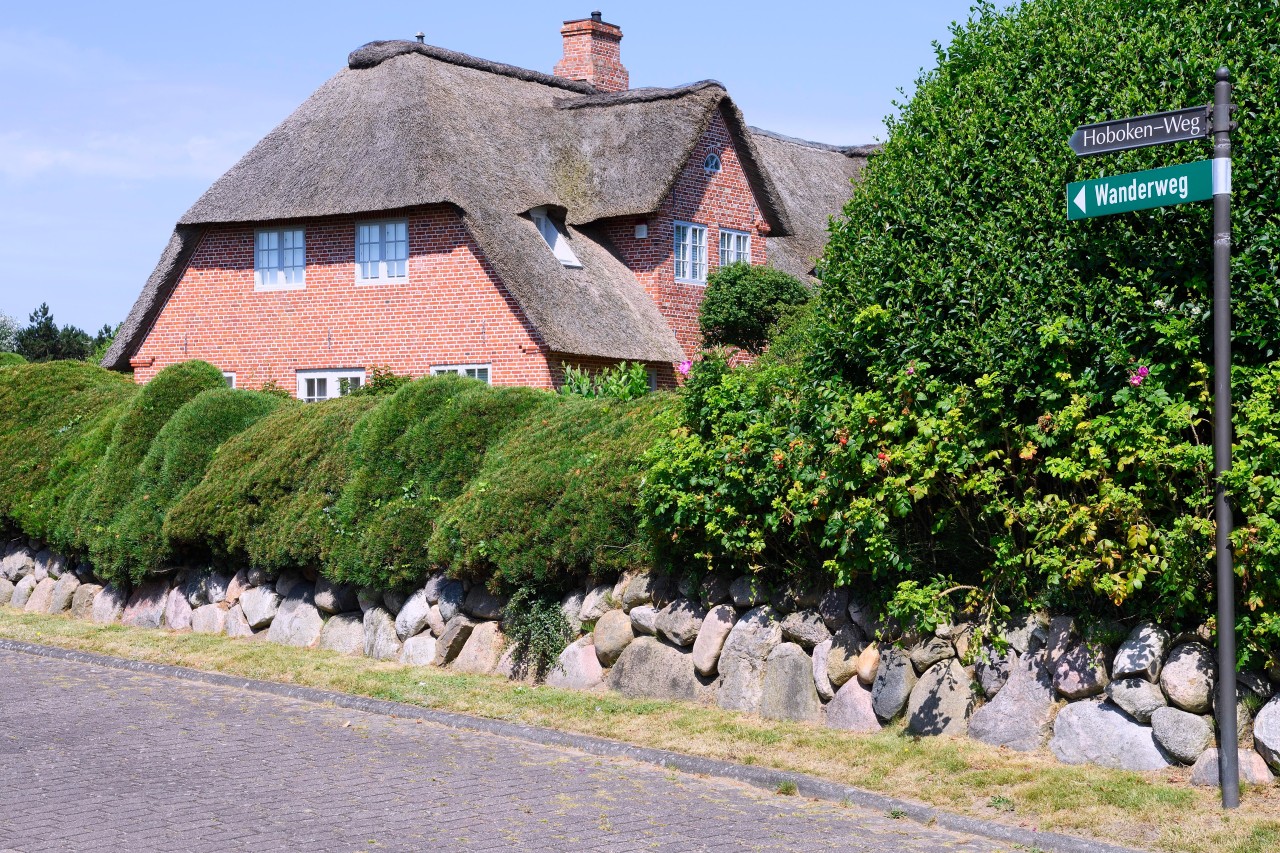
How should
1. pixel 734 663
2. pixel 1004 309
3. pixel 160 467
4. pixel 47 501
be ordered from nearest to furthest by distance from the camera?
pixel 1004 309, pixel 734 663, pixel 160 467, pixel 47 501

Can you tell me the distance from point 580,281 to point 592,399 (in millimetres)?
13753

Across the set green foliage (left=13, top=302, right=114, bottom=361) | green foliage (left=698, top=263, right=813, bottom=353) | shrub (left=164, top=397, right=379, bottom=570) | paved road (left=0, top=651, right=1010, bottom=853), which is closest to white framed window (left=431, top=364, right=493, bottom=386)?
green foliage (left=698, top=263, right=813, bottom=353)

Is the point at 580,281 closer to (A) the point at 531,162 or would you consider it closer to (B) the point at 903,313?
(A) the point at 531,162

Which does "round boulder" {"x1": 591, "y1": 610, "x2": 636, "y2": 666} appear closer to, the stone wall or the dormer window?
the stone wall

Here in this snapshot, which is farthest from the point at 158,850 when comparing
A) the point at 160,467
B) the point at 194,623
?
the point at 160,467

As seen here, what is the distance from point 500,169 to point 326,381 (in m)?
5.26

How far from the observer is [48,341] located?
49.3 metres

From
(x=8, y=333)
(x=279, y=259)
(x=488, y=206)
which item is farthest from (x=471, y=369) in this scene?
(x=8, y=333)

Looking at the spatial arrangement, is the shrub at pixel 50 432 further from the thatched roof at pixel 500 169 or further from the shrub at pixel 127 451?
the thatched roof at pixel 500 169

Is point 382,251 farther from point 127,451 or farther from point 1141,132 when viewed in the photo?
point 1141,132

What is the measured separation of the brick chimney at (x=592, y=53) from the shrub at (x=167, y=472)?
20.0 m

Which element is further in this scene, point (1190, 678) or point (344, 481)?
point (344, 481)

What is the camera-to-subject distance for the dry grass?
270 inches

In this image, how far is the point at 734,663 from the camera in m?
9.70
